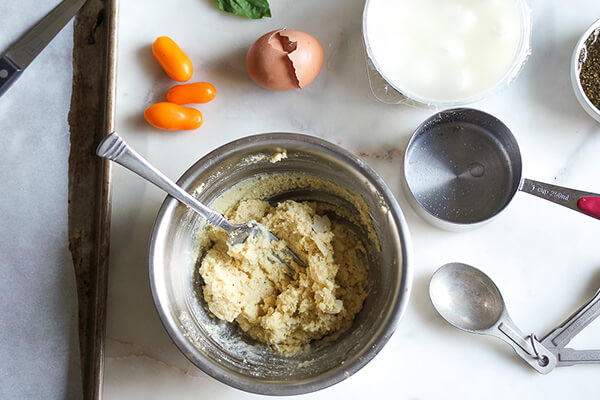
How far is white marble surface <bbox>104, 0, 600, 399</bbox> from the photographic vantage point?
1.51 metres

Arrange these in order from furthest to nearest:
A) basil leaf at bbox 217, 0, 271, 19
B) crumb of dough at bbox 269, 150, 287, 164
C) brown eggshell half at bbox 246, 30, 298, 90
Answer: basil leaf at bbox 217, 0, 271, 19, brown eggshell half at bbox 246, 30, 298, 90, crumb of dough at bbox 269, 150, 287, 164

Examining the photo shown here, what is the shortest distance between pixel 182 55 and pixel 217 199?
0.39m

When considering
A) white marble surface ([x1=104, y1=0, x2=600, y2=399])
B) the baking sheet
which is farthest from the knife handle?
white marble surface ([x1=104, y1=0, x2=600, y2=399])

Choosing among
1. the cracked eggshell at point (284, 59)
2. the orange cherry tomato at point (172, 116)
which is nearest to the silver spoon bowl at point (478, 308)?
the cracked eggshell at point (284, 59)

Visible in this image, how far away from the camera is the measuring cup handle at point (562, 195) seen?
57.1 inches

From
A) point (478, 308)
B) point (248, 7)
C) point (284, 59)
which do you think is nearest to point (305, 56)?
point (284, 59)

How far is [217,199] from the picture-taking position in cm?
144

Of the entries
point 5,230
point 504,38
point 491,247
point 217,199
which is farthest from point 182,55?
point 491,247

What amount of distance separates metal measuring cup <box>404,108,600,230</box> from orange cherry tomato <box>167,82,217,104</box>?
0.51 m

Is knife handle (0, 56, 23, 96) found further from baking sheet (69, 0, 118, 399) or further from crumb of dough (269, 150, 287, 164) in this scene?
crumb of dough (269, 150, 287, 164)

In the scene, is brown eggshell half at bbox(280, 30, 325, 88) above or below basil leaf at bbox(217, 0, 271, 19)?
below

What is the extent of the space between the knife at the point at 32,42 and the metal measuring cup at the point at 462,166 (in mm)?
918

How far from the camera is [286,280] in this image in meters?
1.43

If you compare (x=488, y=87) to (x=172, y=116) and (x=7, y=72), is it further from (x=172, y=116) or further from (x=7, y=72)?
(x=7, y=72)
